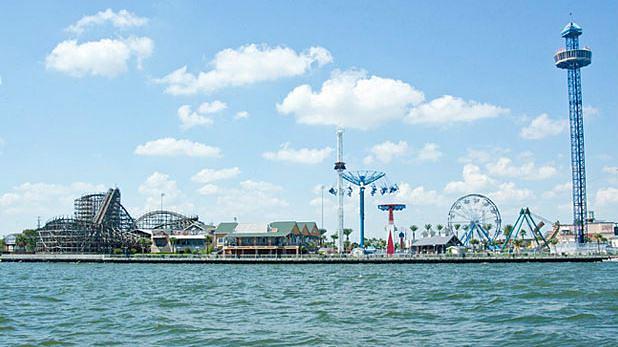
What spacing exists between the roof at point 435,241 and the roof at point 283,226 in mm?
30937

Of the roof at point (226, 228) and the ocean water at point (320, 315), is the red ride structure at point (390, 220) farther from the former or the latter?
the ocean water at point (320, 315)

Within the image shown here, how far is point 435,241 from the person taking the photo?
13950 cm

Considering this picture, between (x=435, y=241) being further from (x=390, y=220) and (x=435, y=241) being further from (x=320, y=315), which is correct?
(x=320, y=315)

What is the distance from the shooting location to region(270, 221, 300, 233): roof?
128m

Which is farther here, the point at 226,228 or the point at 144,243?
the point at 144,243

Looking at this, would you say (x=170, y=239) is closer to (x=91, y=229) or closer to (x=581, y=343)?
(x=91, y=229)

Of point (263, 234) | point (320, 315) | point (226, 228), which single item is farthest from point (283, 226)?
point (320, 315)

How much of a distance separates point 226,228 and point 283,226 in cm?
1662

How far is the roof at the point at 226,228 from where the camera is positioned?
5453 inches

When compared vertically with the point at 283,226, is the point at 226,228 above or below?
below

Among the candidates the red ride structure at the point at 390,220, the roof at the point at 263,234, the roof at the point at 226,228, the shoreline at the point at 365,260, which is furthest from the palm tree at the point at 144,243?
the red ride structure at the point at 390,220

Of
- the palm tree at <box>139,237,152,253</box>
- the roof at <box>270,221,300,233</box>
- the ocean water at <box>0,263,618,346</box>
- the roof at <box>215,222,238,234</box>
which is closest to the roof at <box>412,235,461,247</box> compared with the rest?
the roof at <box>270,221,300,233</box>

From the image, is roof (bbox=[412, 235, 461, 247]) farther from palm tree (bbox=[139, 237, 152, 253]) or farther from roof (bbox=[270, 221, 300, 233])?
palm tree (bbox=[139, 237, 152, 253])

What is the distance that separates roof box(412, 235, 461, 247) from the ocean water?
85728mm
